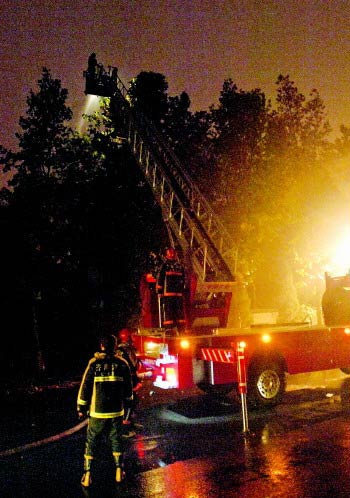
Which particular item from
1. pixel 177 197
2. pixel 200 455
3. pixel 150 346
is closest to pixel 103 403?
pixel 200 455

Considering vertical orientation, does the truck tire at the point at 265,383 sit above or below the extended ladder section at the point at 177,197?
below

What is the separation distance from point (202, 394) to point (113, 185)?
11497mm

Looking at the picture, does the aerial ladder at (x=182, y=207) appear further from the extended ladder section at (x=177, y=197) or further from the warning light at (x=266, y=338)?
the warning light at (x=266, y=338)

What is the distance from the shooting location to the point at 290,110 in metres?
22.7

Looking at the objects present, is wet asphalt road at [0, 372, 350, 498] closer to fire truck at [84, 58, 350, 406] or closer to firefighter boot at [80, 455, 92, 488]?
firefighter boot at [80, 455, 92, 488]

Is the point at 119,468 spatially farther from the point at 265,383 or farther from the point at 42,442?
the point at 265,383

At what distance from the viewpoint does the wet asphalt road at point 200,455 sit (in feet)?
17.1

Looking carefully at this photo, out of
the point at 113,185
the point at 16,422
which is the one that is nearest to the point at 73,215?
the point at 113,185

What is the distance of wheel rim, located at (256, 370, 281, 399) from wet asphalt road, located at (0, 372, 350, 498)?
0.32m

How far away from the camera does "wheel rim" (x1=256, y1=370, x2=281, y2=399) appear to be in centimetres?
955

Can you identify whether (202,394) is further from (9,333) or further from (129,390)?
(9,333)

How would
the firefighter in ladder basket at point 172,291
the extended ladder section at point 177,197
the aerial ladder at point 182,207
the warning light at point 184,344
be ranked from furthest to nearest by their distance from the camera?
the extended ladder section at point 177,197 < the aerial ladder at point 182,207 < the firefighter in ladder basket at point 172,291 < the warning light at point 184,344

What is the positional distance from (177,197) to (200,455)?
11.4 m

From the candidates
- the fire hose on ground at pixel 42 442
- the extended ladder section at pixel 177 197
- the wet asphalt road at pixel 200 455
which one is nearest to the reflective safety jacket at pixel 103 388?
the wet asphalt road at pixel 200 455
